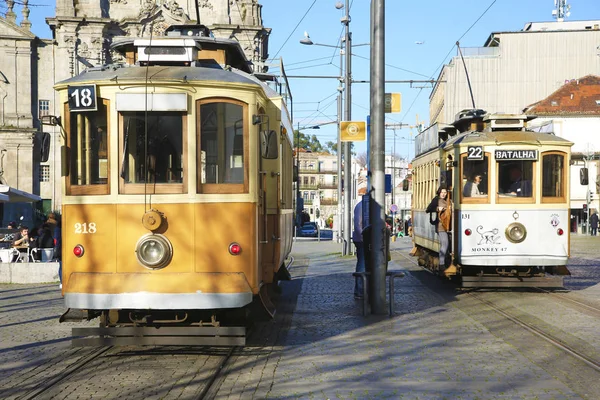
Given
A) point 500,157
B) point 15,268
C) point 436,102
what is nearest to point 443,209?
point 500,157

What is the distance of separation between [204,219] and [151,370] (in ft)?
5.74

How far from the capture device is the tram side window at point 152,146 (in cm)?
963

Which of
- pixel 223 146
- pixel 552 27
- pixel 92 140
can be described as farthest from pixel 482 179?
pixel 552 27

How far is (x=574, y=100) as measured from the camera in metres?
67.7

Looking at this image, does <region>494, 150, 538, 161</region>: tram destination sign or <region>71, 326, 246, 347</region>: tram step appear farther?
<region>494, 150, 538, 161</region>: tram destination sign

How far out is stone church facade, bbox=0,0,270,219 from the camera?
65.8 m

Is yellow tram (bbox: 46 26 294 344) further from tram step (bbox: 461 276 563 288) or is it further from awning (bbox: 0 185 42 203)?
awning (bbox: 0 185 42 203)

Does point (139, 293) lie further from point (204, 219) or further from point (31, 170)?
point (31, 170)

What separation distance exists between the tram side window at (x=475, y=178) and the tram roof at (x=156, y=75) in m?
7.24

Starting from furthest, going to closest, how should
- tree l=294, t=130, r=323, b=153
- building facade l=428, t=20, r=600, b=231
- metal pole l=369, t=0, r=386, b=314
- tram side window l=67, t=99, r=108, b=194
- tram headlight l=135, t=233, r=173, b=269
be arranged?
tree l=294, t=130, r=323, b=153, building facade l=428, t=20, r=600, b=231, metal pole l=369, t=0, r=386, b=314, tram side window l=67, t=99, r=108, b=194, tram headlight l=135, t=233, r=173, b=269

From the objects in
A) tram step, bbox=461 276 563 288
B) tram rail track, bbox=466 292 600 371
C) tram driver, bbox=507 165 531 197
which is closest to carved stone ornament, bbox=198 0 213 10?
tram driver, bbox=507 165 531 197

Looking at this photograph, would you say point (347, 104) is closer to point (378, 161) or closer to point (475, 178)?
point (475, 178)

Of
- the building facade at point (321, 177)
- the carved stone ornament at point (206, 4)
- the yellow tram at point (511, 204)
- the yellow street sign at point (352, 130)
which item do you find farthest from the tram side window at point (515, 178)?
the building facade at point (321, 177)

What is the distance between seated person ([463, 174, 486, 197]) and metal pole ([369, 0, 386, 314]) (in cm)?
301
